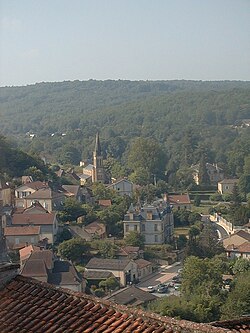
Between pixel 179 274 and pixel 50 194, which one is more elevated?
pixel 50 194

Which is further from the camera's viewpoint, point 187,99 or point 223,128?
point 187,99

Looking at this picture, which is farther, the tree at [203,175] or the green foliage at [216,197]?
the tree at [203,175]

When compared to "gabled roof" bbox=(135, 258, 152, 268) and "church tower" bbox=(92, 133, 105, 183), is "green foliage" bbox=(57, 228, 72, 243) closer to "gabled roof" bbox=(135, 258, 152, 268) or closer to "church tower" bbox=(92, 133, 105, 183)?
"gabled roof" bbox=(135, 258, 152, 268)

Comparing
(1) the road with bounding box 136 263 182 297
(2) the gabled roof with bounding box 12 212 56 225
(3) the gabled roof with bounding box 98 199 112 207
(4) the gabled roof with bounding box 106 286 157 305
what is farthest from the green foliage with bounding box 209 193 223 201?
(4) the gabled roof with bounding box 106 286 157 305

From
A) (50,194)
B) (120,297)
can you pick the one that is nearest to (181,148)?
(50,194)

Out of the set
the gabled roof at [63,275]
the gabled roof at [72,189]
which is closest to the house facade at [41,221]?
the gabled roof at [63,275]

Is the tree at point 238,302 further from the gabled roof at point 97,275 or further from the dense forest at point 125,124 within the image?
the dense forest at point 125,124

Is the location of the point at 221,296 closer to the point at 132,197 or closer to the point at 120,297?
the point at 120,297
